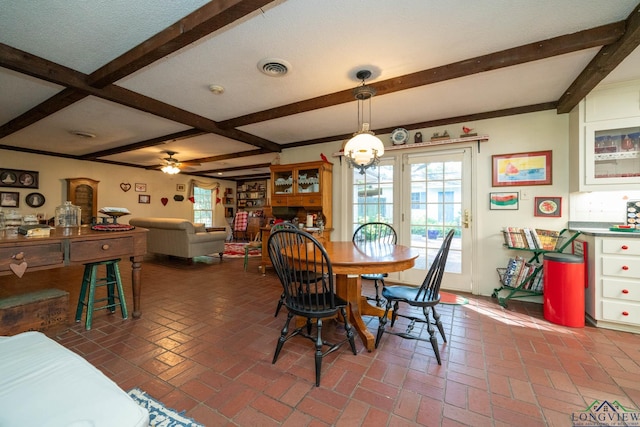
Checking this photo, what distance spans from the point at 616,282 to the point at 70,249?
4.56 meters

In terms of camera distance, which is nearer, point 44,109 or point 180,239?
point 44,109

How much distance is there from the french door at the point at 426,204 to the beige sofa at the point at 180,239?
3114mm

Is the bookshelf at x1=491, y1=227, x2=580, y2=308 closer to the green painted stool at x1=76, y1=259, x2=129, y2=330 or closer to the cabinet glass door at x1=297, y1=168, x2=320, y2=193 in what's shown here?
the cabinet glass door at x1=297, y1=168, x2=320, y2=193

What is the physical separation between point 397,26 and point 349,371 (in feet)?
7.84

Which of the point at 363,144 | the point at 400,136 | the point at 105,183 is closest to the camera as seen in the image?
the point at 363,144

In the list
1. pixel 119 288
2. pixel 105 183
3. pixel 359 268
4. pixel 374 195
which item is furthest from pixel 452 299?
pixel 105 183

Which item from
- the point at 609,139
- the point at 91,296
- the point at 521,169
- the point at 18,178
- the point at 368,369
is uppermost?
the point at 609,139

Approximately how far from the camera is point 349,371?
1753mm

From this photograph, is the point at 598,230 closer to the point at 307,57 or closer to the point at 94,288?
the point at 307,57

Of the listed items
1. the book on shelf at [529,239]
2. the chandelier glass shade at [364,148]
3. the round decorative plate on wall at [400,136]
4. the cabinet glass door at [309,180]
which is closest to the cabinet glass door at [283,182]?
the cabinet glass door at [309,180]

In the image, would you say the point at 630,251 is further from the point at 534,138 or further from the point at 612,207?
the point at 534,138

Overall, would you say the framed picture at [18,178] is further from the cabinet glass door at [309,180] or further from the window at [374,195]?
the window at [374,195]

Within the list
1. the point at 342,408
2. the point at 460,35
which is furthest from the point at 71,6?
the point at 342,408

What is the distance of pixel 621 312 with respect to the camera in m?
2.30
